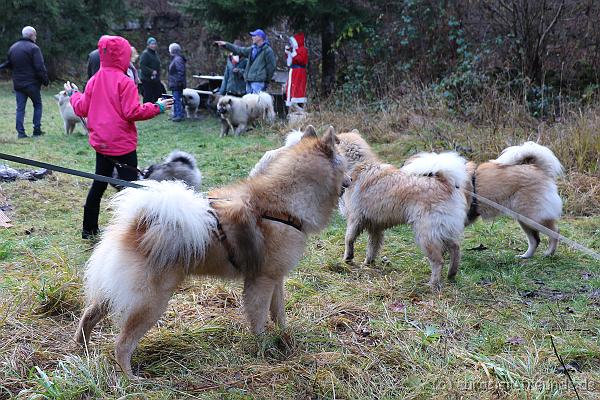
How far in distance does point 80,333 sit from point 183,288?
104 cm

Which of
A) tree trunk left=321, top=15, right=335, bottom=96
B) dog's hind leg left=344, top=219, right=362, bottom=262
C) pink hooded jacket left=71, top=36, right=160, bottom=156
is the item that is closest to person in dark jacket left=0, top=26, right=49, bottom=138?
tree trunk left=321, top=15, right=335, bottom=96

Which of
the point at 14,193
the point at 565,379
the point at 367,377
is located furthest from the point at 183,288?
the point at 14,193

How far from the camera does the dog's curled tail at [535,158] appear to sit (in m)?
5.41

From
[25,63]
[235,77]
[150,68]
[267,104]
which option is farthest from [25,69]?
[267,104]

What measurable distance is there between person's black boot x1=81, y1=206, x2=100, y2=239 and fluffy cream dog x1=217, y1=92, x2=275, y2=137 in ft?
24.1

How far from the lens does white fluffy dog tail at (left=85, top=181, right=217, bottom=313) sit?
2867 mm

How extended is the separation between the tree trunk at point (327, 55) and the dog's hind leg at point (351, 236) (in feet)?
32.3

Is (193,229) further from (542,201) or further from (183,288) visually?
(542,201)

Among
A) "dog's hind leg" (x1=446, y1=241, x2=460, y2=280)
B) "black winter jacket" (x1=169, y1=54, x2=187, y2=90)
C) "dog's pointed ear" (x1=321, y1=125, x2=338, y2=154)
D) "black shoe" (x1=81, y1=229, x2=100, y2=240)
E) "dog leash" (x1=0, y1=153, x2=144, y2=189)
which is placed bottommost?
"black shoe" (x1=81, y1=229, x2=100, y2=240)

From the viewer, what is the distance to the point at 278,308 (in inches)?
142

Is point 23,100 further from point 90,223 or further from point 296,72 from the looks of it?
point 90,223

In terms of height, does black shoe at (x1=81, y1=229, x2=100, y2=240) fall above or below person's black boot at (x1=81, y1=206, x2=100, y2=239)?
below

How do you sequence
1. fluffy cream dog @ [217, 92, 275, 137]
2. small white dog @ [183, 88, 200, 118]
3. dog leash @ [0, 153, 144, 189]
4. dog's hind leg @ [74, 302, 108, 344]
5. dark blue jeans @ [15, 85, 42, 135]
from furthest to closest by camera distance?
small white dog @ [183, 88, 200, 118] < fluffy cream dog @ [217, 92, 275, 137] < dark blue jeans @ [15, 85, 42, 135] < dog's hind leg @ [74, 302, 108, 344] < dog leash @ [0, 153, 144, 189]

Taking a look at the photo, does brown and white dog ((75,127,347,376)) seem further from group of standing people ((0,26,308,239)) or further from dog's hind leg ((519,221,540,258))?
dog's hind leg ((519,221,540,258))
